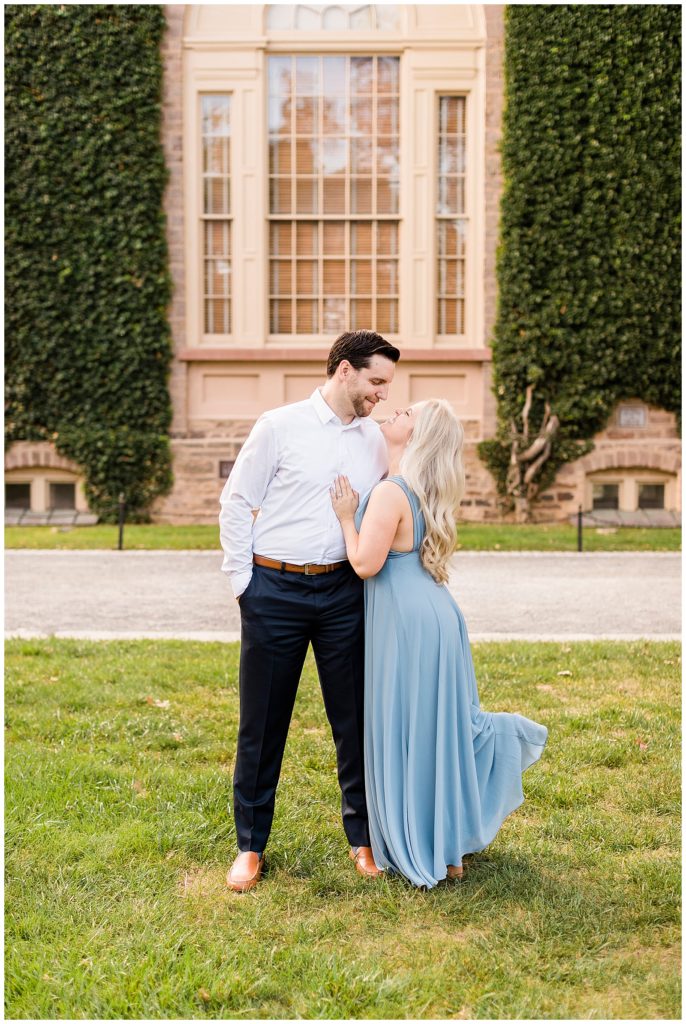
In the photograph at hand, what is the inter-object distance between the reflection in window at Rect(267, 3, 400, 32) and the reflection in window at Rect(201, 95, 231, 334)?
1.58 metres

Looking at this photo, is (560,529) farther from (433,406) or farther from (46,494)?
(433,406)

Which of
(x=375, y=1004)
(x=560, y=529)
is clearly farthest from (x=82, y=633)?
(x=560, y=529)

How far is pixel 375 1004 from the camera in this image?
2721mm

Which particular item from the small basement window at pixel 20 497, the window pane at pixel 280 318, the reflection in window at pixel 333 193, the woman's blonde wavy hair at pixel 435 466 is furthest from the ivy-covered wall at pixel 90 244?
the woman's blonde wavy hair at pixel 435 466

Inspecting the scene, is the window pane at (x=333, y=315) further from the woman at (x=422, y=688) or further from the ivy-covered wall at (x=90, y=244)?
the woman at (x=422, y=688)

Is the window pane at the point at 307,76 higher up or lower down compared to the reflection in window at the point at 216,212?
higher up

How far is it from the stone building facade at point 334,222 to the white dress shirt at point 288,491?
1253cm

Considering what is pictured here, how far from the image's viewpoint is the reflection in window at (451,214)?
1600 cm

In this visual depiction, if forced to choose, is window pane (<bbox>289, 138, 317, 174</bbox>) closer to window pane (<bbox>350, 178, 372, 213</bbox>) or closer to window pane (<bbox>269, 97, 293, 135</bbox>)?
window pane (<bbox>269, 97, 293, 135</bbox>)

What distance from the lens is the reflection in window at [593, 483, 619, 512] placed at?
1617 cm

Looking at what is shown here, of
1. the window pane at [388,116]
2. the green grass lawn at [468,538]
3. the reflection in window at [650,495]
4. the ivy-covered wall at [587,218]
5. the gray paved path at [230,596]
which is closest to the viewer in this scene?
the gray paved path at [230,596]

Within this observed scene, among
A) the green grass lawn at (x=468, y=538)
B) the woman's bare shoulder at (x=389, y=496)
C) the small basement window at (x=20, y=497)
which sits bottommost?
the green grass lawn at (x=468, y=538)

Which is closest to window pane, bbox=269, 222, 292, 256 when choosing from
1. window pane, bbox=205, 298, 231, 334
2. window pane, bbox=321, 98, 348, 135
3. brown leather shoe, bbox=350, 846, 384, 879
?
window pane, bbox=205, 298, 231, 334

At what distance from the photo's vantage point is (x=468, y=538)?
13.5 metres
